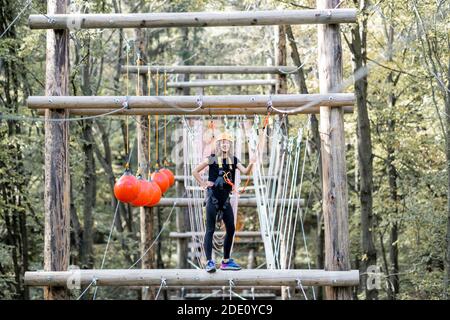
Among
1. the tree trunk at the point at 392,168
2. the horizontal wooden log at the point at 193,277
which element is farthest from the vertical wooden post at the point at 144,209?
the tree trunk at the point at 392,168

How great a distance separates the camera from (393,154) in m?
11.4

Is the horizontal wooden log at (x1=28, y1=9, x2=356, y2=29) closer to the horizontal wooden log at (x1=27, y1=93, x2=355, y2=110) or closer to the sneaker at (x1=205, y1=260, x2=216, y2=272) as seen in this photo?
the horizontal wooden log at (x1=27, y1=93, x2=355, y2=110)

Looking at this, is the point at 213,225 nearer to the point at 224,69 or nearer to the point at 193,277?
the point at 193,277

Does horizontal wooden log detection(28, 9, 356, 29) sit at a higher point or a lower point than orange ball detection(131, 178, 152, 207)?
higher

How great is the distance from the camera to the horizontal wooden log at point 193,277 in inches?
182

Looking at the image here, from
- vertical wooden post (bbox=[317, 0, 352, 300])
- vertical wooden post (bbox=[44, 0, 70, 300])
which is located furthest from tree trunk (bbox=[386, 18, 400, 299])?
vertical wooden post (bbox=[44, 0, 70, 300])

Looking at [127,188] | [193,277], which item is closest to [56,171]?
[127,188]

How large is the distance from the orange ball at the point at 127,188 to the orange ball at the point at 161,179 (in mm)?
1148

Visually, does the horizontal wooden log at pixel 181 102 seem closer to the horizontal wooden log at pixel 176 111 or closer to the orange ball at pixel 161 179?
the horizontal wooden log at pixel 176 111

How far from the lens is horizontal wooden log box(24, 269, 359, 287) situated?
4.61 metres

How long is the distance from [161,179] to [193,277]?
6.01 feet

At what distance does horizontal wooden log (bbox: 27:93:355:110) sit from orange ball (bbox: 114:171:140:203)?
557 millimetres

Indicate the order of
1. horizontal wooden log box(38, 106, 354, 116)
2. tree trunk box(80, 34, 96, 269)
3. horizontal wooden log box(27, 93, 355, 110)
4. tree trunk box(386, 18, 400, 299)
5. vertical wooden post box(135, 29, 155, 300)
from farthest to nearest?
tree trunk box(80, 34, 96, 269)
tree trunk box(386, 18, 400, 299)
vertical wooden post box(135, 29, 155, 300)
horizontal wooden log box(38, 106, 354, 116)
horizontal wooden log box(27, 93, 355, 110)
